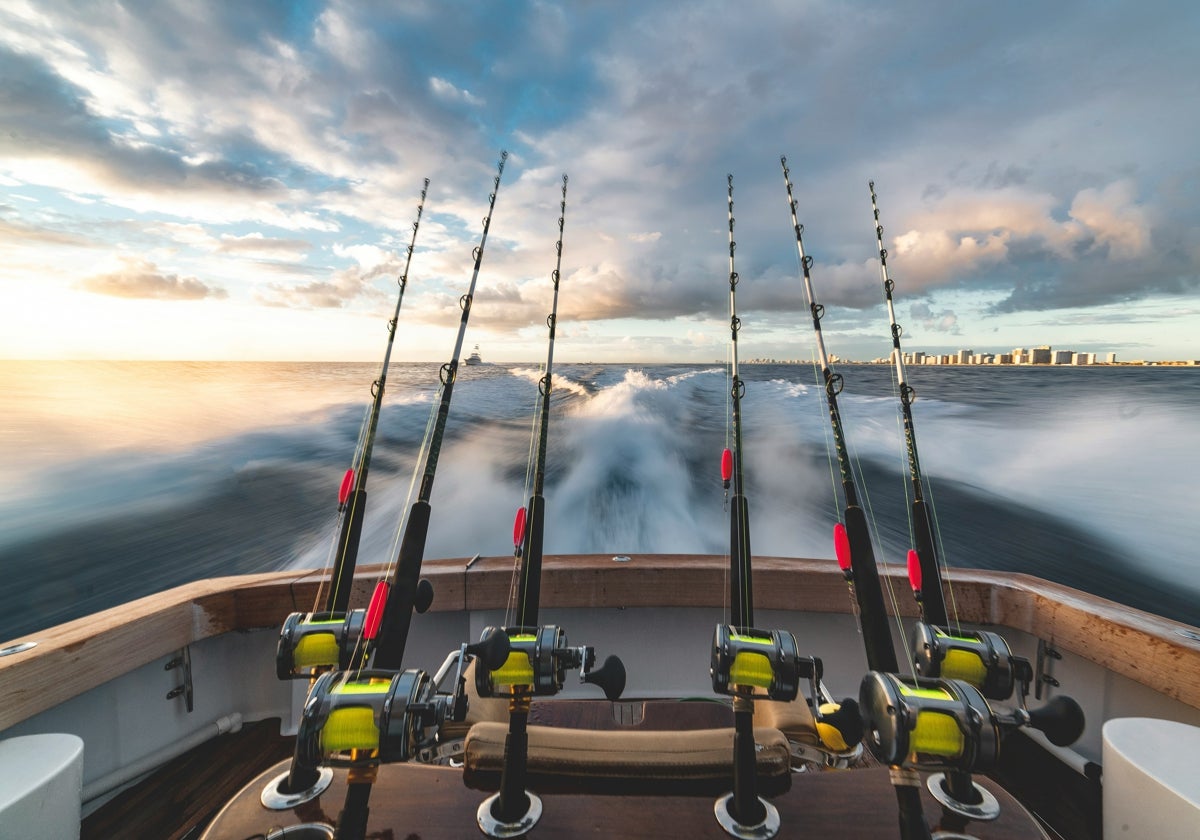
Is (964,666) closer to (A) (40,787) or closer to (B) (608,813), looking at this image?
(B) (608,813)

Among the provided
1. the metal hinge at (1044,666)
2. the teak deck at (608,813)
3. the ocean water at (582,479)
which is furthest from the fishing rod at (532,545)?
the metal hinge at (1044,666)

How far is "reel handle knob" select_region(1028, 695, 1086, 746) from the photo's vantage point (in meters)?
0.80

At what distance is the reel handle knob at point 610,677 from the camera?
3.42 feet

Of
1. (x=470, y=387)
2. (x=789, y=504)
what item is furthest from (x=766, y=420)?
(x=470, y=387)

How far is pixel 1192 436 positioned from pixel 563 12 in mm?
8146

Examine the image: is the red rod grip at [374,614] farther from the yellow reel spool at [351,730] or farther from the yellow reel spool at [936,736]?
the yellow reel spool at [936,736]

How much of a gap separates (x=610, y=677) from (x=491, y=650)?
276mm

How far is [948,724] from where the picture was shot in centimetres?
86

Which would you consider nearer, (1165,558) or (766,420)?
(1165,558)

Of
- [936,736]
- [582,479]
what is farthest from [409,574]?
[582,479]

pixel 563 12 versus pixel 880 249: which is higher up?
pixel 563 12

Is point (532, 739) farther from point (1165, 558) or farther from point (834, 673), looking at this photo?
point (1165, 558)

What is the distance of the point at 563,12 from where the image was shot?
290 centimetres

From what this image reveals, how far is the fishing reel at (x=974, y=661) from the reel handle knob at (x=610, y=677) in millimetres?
705
